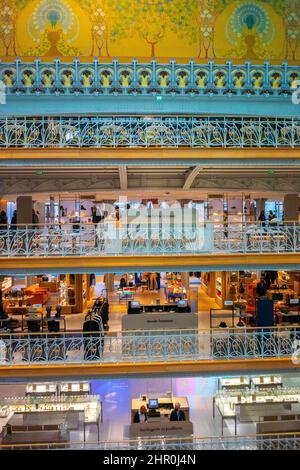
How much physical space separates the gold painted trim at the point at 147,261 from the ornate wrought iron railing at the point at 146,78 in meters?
4.44

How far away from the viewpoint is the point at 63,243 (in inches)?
492

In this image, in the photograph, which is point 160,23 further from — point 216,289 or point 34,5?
point 216,289

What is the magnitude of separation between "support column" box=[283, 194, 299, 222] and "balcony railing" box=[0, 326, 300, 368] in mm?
4330

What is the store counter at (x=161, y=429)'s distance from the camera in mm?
12188

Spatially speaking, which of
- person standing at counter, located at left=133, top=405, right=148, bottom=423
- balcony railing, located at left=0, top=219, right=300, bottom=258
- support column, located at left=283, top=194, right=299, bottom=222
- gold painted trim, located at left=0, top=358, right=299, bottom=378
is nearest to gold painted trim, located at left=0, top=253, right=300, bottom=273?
balcony railing, located at left=0, top=219, right=300, bottom=258

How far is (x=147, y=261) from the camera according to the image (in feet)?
39.3

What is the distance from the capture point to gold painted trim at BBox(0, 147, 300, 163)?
11859mm

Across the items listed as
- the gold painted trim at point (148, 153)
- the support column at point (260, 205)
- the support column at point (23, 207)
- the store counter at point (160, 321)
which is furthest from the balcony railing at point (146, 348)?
the support column at point (260, 205)

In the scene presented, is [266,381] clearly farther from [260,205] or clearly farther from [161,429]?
[260,205]

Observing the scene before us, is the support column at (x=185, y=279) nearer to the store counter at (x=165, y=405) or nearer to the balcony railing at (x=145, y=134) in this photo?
the store counter at (x=165, y=405)

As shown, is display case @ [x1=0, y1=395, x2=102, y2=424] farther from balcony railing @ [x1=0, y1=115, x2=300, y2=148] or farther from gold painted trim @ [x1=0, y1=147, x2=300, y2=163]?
balcony railing @ [x1=0, y1=115, x2=300, y2=148]

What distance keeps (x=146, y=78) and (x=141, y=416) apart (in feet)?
27.7
